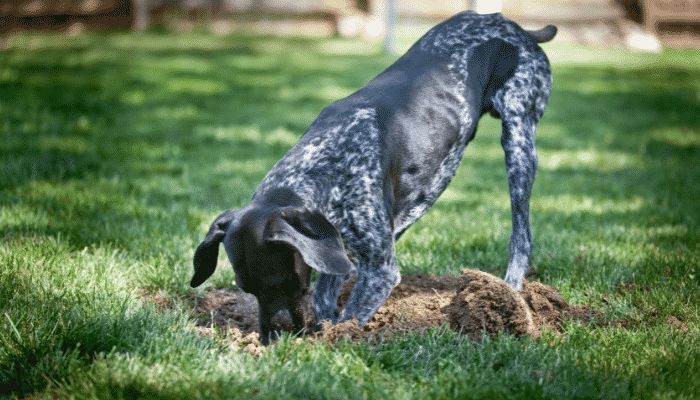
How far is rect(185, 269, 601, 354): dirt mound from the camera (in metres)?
2.80

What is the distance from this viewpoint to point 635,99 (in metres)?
10.8

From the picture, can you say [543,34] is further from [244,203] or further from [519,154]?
[244,203]

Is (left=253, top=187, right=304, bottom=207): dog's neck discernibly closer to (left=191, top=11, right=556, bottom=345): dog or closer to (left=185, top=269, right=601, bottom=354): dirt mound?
(left=191, top=11, right=556, bottom=345): dog

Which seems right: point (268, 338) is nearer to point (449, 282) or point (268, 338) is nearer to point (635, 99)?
point (449, 282)

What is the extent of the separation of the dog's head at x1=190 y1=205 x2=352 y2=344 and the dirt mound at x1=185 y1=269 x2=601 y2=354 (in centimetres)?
12

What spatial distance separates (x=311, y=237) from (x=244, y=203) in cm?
277

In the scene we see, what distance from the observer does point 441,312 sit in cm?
304

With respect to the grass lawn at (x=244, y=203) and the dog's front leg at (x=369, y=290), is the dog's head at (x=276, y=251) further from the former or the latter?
the dog's front leg at (x=369, y=290)

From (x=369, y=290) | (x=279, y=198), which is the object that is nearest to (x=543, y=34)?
(x=369, y=290)

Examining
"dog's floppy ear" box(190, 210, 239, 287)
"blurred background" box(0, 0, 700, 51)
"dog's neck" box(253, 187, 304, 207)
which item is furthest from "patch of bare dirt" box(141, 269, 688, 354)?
"blurred background" box(0, 0, 700, 51)

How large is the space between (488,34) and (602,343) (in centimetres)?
202

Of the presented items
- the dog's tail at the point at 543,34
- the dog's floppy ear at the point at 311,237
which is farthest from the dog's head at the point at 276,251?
the dog's tail at the point at 543,34

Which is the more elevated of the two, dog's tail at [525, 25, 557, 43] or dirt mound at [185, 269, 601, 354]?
dog's tail at [525, 25, 557, 43]

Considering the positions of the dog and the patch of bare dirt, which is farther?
the patch of bare dirt
